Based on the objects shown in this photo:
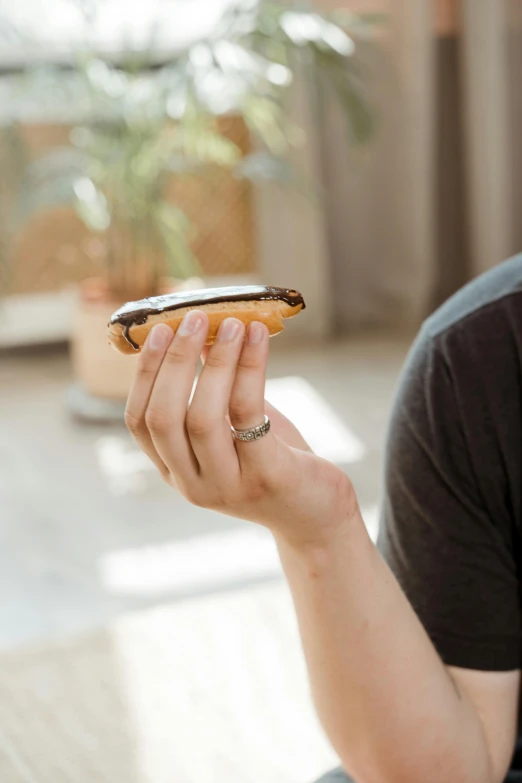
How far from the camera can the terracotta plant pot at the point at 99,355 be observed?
2.66m

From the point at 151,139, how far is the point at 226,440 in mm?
2126

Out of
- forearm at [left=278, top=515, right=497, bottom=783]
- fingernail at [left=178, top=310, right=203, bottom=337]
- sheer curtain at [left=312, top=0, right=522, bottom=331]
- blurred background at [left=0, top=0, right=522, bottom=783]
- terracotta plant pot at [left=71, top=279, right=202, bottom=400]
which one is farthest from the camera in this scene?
sheer curtain at [left=312, top=0, right=522, bottom=331]

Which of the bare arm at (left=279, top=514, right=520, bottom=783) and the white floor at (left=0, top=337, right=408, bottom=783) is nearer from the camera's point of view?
the bare arm at (left=279, top=514, right=520, bottom=783)

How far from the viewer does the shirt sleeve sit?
780 mm

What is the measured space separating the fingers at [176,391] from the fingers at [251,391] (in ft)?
0.09

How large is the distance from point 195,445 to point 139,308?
0.29 feet

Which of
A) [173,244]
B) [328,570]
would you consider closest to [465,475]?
[328,570]

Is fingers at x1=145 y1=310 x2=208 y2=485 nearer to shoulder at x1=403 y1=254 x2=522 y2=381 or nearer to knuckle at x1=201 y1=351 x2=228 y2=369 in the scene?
knuckle at x1=201 y1=351 x2=228 y2=369

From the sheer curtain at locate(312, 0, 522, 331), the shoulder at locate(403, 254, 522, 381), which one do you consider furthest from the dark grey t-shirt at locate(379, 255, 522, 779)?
the sheer curtain at locate(312, 0, 522, 331)

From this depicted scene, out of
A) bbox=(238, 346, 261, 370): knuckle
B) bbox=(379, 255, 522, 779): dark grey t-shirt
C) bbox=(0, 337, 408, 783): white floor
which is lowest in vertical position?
bbox=(0, 337, 408, 783): white floor

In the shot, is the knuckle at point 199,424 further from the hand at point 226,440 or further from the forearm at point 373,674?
the forearm at point 373,674

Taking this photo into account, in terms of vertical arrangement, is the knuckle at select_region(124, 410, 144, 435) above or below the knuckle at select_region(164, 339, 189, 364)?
below

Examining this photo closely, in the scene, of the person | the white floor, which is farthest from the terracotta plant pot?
the person

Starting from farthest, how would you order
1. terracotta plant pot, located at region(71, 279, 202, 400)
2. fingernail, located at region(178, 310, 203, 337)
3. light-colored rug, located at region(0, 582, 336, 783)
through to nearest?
terracotta plant pot, located at region(71, 279, 202, 400), light-colored rug, located at region(0, 582, 336, 783), fingernail, located at region(178, 310, 203, 337)
